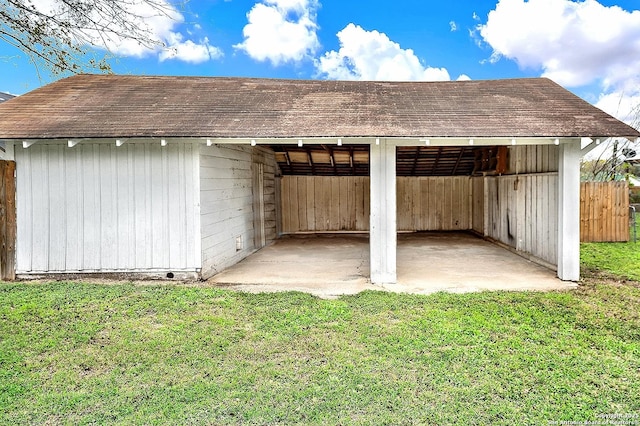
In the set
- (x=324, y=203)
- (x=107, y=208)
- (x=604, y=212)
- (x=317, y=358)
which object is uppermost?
(x=324, y=203)

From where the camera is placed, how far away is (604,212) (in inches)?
404

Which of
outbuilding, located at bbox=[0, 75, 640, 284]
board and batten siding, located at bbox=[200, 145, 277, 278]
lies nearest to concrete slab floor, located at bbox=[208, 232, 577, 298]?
board and batten siding, located at bbox=[200, 145, 277, 278]

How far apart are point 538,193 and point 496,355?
17.1 feet

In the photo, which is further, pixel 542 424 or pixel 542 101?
pixel 542 101

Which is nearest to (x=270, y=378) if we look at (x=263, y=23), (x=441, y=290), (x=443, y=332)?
(x=443, y=332)

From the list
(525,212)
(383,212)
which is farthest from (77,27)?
(525,212)

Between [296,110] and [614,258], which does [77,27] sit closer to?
[296,110]

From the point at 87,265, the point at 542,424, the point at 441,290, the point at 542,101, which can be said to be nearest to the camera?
the point at 542,424

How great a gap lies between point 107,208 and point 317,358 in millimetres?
4743

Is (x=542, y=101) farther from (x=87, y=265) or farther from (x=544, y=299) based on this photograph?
(x=87, y=265)

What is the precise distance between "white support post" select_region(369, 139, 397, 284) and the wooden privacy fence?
6.65 metres

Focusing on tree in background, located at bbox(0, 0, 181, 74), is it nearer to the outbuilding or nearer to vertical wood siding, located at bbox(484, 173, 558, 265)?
the outbuilding

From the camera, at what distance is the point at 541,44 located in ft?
53.8

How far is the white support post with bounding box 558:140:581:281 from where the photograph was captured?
6.30 m
